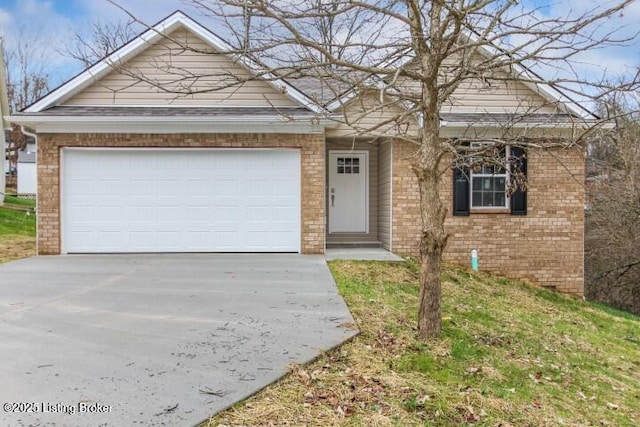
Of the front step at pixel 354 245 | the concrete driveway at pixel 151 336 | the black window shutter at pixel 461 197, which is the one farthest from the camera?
the front step at pixel 354 245

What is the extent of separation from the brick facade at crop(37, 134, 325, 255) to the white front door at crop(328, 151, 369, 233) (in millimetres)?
1846

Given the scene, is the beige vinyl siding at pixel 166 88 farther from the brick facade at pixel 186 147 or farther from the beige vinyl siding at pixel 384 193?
the beige vinyl siding at pixel 384 193

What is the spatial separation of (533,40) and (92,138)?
8.89 metres

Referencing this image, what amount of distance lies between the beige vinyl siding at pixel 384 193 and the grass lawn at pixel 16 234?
26.6 ft

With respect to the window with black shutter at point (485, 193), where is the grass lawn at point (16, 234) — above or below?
below

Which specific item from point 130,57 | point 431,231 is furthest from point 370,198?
point 431,231

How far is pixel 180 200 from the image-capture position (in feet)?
35.6

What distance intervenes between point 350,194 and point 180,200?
4.22 m

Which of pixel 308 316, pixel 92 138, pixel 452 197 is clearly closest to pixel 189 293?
pixel 308 316

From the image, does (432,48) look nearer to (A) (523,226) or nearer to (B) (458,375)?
(B) (458,375)

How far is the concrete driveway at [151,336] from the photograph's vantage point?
3.55 metres

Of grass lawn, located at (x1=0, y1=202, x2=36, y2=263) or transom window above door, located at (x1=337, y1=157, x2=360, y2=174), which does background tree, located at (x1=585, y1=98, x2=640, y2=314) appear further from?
grass lawn, located at (x1=0, y1=202, x2=36, y2=263)

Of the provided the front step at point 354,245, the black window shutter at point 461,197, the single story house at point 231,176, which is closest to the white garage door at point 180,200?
the single story house at point 231,176

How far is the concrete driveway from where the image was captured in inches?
140
